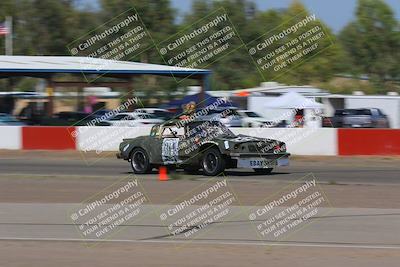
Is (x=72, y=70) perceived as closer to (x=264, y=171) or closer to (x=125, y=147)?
(x=125, y=147)

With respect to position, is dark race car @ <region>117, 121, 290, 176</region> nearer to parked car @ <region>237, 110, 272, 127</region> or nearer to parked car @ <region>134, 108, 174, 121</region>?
parked car @ <region>237, 110, 272, 127</region>

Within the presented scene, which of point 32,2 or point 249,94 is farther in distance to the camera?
point 32,2

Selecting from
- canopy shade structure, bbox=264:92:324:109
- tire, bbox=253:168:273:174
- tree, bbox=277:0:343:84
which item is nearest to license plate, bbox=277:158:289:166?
tire, bbox=253:168:273:174

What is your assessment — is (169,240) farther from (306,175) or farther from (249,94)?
(249,94)

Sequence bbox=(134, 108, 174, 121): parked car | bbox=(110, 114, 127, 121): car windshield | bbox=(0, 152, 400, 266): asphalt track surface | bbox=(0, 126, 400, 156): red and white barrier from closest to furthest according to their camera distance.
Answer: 1. bbox=(0, 152, 400, 266): asphalt track surface
2. bbox=(0, 126, 400, 156): red and white barrier
3. bbox=(110, 114, 127, 121): car windshield
4. bbox=(134, 108, 174, 121): parked car

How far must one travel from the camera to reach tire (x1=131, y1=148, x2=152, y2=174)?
56.8 feet

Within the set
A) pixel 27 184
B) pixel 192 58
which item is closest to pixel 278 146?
pixel 27 184

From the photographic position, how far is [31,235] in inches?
349

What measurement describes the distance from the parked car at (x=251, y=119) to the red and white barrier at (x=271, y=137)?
42.4 feet

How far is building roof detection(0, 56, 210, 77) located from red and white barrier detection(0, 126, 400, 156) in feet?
35.5

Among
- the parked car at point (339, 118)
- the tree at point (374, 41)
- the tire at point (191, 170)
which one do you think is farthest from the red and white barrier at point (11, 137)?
the tree at point (374, 41)

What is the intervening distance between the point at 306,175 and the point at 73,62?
25.3 m

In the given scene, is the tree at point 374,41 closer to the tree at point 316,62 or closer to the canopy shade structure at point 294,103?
the tree at point 316,62

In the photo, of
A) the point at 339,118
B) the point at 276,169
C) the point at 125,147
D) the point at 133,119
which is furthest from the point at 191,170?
the point at 339,118
